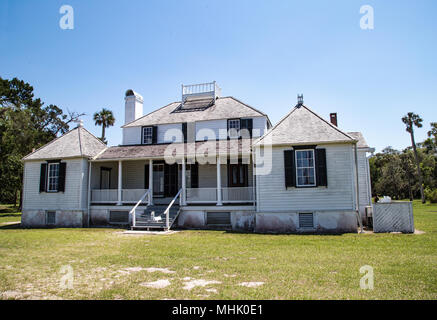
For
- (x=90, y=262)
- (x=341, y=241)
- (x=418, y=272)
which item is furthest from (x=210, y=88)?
(x=418, y=272)

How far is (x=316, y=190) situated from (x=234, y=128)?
700 cm

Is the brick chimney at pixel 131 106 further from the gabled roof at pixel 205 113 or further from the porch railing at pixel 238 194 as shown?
A: the porch railing at pixel 238 194

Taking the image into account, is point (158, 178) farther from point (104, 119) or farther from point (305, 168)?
point (104, 119)

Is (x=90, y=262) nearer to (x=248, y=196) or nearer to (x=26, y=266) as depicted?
(x=26, y=266)

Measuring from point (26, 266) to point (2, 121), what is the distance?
2656 cm

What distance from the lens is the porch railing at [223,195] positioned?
1650cm

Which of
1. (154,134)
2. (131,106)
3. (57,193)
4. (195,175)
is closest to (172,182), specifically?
(195,175)

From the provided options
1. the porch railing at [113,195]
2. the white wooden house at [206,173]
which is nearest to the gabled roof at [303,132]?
the white wooden house at [206,173]

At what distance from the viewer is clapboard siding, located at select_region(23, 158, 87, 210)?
17.9 meters

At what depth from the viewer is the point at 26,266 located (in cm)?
766

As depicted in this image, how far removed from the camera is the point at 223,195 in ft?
56.4

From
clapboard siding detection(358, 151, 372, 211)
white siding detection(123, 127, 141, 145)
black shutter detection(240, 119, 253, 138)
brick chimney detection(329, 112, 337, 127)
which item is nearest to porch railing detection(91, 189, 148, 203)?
white siding detection(123, 127, 141, 145)

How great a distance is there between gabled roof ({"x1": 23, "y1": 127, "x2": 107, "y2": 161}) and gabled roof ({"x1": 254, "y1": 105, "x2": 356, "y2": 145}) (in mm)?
10750

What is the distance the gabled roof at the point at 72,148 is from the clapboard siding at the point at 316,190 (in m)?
10.9
